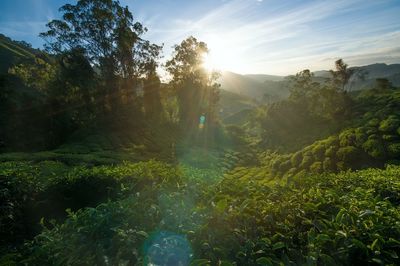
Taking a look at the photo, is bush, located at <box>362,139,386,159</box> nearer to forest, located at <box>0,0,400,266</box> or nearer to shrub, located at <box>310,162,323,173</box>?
forest, located at <box>0,0,400,266</box>

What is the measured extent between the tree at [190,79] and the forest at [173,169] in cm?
22

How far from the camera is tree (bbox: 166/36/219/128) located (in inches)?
2249

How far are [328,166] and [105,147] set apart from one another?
69.7ft

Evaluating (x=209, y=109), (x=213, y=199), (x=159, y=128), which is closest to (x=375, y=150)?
(x=213, y=199)

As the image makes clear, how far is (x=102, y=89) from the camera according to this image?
4238cm

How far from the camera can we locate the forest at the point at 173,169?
328cm

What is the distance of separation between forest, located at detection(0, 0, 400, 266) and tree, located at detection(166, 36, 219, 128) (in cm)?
22

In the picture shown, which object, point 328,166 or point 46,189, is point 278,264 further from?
point 328,166

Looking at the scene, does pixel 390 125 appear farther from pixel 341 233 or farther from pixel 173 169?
pixel 341 233

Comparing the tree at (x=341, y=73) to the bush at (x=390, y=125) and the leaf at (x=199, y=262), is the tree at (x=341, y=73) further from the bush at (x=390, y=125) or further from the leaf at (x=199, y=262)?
the leaf at (x=199, y=262)

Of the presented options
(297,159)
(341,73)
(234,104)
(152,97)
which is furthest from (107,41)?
(234,104)

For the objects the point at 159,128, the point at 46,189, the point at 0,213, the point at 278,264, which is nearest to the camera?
the point at 278,264

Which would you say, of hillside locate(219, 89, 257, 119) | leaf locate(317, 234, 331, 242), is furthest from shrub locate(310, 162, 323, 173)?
hillside locate(219, 89, 257, 119)

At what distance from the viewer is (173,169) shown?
341 inches
